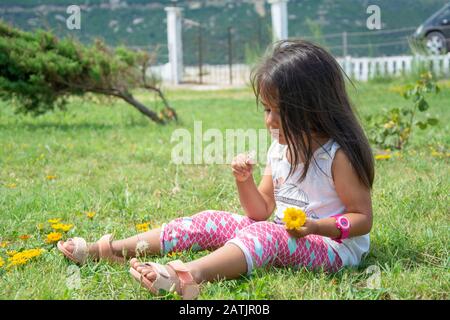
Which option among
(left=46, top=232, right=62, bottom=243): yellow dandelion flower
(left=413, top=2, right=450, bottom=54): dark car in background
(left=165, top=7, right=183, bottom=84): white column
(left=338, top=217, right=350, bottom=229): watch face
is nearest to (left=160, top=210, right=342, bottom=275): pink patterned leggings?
(left=338, top=217, right=350, bottom=229): watch face

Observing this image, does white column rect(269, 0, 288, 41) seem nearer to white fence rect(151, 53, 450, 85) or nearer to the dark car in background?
white fence rect(151, 53, 450, 85)

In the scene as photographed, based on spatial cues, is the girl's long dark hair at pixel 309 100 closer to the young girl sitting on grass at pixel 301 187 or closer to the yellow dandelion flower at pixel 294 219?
the young girl sitting on grass at pixel 301 187

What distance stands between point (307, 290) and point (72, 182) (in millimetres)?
2285

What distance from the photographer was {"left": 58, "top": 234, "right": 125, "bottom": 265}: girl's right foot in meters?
2.31

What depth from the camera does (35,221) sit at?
2979 mm

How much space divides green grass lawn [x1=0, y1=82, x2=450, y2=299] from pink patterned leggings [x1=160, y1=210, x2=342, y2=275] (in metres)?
0.05

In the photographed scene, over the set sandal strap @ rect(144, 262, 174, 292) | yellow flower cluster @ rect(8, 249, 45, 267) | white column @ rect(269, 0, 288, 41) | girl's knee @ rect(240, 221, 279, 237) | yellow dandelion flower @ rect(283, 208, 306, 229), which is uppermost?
white column @ rect(269, 0, 288, 41)

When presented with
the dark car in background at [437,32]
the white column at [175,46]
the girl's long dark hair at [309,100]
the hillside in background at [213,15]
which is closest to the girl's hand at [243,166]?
the girl's long dark hair at [309,100]

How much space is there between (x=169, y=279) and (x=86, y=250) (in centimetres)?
50

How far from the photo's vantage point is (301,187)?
235 centimetres

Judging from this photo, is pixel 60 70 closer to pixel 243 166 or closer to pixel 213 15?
pixel 243 166
